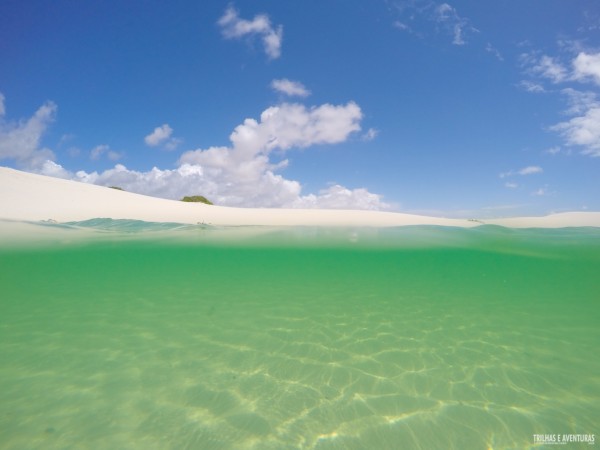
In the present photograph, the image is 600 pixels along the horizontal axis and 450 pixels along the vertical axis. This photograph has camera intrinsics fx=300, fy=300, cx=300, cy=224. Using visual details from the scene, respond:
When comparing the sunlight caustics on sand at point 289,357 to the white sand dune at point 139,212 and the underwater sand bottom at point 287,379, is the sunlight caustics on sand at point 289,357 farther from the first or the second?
the white sand dune at point 139,212

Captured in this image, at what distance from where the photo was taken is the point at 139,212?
33.3m

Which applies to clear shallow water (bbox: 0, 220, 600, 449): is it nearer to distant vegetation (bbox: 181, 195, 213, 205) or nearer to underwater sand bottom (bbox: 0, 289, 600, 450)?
underwater sand bottom (bbox: 0, 289, 600, 450)

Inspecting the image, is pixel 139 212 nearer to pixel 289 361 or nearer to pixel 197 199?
pixel 197 199

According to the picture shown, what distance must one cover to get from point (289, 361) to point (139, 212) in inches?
1316

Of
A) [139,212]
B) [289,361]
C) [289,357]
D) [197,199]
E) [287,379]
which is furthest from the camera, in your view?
[197,199]

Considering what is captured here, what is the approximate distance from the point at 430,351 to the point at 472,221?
1593 inches

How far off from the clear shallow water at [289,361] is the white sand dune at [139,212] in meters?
22.2

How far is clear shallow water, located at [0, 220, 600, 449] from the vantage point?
3629mm

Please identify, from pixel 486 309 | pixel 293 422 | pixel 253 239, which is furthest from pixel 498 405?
pixel 253 239

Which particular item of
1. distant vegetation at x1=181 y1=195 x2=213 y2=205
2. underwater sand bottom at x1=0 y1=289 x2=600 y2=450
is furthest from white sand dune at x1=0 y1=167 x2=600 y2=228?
underwater sand bottom at x1=0 y1=289 x2=600 y2=450

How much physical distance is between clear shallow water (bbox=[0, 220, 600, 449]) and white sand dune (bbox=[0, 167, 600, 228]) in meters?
22.2

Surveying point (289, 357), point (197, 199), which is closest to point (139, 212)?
point (197, 199)

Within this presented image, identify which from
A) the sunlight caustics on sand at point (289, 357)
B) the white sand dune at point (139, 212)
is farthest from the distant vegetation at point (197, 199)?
the sunlight caustics on sand at point (289, 357)

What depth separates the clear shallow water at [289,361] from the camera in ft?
11.9
